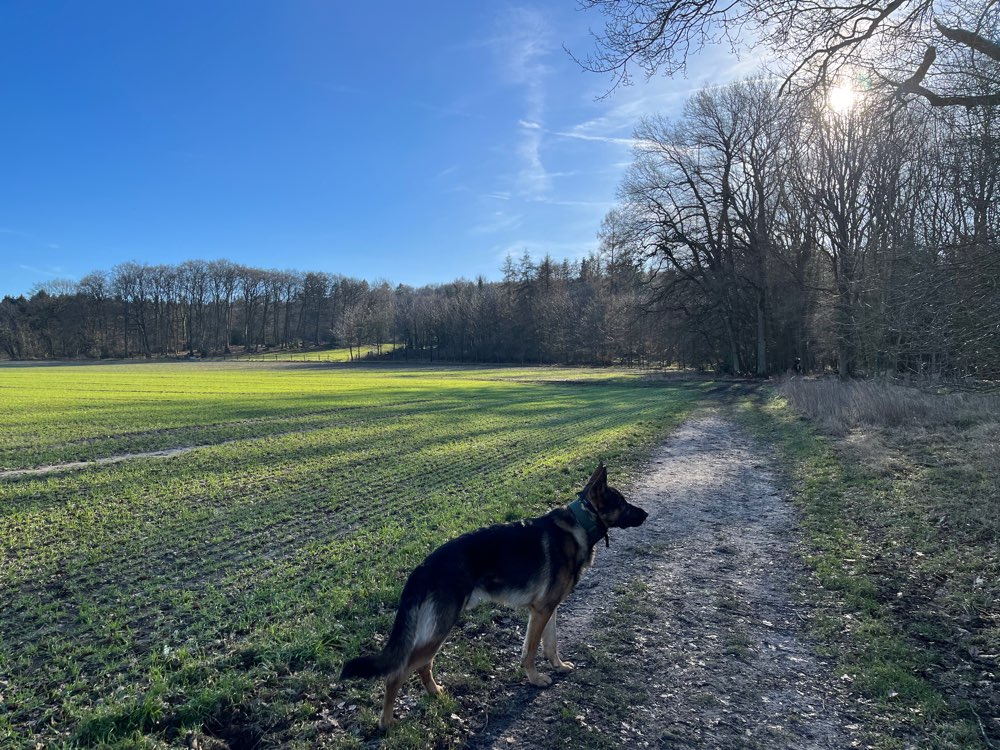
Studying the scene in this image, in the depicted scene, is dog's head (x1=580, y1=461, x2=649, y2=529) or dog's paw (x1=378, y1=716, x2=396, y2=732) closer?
dog's paw (x1=378, y1=716, x2=396, y2=732)

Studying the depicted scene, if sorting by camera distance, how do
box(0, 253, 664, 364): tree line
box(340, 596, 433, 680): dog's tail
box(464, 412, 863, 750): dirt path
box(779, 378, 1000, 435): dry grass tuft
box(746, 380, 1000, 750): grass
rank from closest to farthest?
1. box(340, 596, 433, 680): dog's tail
2. box(464, 412, 863, 750): dirt path
3. box(746, 380, 1000, 750): grass
4. box(779, 378, 1000, 435): dry grass tuft
5. box(0, 253, 664, 364): tree line

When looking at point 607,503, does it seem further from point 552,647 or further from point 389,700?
point 389,700

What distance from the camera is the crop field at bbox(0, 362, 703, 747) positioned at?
3.95 m

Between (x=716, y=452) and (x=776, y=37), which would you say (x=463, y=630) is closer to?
(x=776, y=37)

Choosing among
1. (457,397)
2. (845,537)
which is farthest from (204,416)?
(845,537)

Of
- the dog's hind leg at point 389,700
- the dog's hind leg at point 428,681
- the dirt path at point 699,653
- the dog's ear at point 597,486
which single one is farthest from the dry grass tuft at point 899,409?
the dog's hind leg at point 389,700

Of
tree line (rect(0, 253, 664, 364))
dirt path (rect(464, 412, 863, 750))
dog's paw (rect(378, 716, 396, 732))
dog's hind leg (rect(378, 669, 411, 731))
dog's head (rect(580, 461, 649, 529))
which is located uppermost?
tree line (rect(0, 253, 664, 364))

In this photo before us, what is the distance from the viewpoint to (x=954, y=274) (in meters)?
7.23

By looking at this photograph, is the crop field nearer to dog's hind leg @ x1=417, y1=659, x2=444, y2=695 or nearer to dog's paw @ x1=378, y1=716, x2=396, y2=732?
dog's paw @ x1=378, y1=716, x2=396, y2=732

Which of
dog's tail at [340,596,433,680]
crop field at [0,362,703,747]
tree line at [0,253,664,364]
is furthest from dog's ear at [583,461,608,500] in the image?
tree line at [0,253,664,364]

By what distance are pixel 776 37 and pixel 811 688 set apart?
7.60m

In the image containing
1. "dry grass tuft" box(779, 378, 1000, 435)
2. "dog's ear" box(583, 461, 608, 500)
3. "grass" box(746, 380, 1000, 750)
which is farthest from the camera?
"dry grass tuft" box(779, 378, 1000, 435)

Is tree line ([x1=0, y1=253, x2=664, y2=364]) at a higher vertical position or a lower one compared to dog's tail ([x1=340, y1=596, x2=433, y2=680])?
higher

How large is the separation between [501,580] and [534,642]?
0.70 metres
